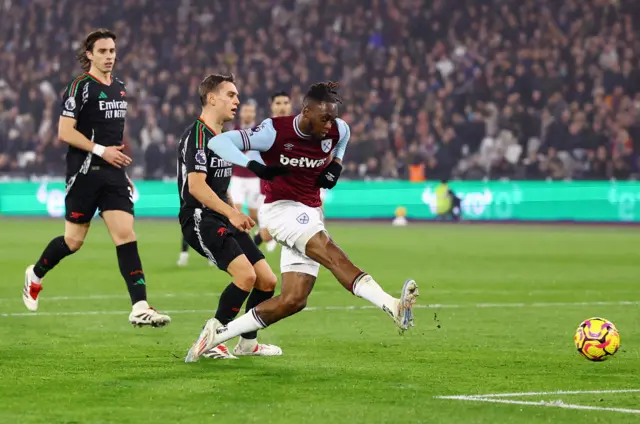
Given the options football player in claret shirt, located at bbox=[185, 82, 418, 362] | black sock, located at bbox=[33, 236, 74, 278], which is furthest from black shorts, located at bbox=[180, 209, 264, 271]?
black sock, located at bbox=[33, 236, 74, 278]

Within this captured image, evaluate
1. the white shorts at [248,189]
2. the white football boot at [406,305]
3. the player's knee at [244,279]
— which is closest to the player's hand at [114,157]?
the player's knee at [244,279]

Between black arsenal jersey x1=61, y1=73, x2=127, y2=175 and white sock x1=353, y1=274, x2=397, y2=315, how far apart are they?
2.96m

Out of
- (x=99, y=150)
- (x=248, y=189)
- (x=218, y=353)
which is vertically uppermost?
(x=248, y=189)

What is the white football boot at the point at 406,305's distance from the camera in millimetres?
7543

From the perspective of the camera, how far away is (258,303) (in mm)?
9055

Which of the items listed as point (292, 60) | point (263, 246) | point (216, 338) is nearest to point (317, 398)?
point (216, 338)

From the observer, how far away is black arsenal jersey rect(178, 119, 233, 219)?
345 inches

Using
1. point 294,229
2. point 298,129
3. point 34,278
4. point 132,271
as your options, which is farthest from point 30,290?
point 298,129

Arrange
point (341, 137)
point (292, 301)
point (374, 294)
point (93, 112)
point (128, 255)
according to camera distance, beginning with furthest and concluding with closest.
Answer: point (93, 112), point (128, 255), point (341, 137), point (292, 301), point (374, 294)

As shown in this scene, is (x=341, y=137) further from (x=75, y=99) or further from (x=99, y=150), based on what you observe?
(x=75, y=99)

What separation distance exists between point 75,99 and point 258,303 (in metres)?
2.30

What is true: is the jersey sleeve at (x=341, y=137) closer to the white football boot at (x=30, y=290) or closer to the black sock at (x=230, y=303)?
the black sock at (x=230, y=303)

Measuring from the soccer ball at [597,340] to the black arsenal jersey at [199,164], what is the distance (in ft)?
8.80

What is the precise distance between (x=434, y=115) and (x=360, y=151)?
2.12 meters
